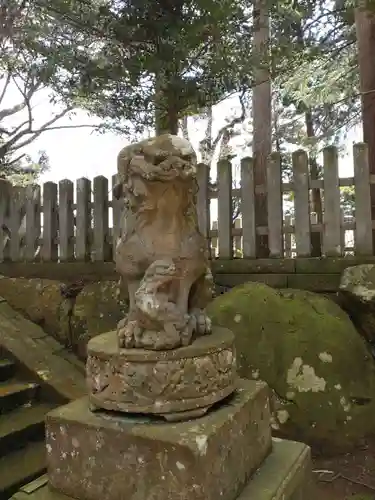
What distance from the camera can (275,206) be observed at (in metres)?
4.22

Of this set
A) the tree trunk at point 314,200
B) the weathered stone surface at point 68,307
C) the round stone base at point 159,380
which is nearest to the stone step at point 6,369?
the weathered stone surface at point 68,307

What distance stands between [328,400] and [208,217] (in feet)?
7.19

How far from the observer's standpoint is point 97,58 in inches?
179

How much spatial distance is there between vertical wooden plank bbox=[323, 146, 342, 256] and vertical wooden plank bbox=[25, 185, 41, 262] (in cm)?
361

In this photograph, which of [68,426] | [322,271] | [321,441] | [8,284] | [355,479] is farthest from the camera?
[8,284]

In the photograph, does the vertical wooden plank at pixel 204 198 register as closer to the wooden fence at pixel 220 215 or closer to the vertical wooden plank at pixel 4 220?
the wooden fence at pixel 220 215

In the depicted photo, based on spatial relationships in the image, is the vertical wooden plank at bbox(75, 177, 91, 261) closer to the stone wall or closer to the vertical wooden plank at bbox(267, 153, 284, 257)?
the stone wall

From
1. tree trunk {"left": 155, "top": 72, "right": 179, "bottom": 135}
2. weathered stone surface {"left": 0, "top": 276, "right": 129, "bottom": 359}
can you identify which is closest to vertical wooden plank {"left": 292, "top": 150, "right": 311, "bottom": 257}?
tree trunk {"left": 155, "top": 72, "right": 179, "bottom": 135}

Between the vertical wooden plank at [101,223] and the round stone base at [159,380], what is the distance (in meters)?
3.12

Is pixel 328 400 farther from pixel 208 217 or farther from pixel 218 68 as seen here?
pixel 218 68

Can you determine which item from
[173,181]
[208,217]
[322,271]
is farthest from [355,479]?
[208,217]

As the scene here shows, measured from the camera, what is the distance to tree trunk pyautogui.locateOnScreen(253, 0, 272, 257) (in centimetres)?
451

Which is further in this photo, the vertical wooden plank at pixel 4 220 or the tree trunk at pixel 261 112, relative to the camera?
the vertical wooden plank at pixel 4 220

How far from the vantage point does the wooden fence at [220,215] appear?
399 cm
